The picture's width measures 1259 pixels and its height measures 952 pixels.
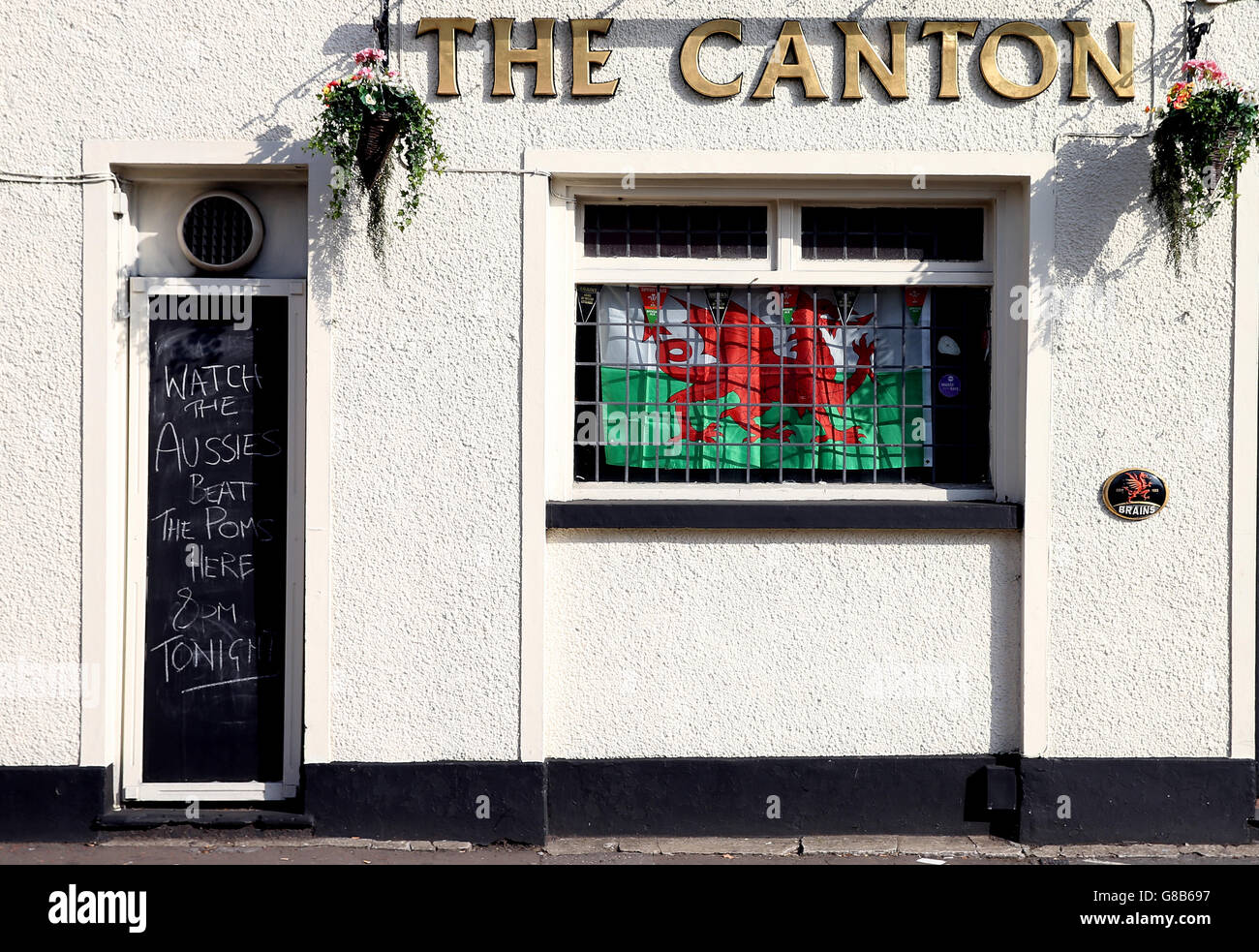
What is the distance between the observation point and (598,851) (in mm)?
5703

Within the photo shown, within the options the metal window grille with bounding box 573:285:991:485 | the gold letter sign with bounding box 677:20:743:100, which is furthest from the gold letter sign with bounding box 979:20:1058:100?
the gold letter sign with bounding box 677:20:743:100

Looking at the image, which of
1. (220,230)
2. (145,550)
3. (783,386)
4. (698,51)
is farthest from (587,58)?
(145,550)

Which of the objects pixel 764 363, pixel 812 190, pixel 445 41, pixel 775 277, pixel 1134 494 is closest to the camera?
pixel 445 41

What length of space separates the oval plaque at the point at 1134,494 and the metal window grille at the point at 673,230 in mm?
2017

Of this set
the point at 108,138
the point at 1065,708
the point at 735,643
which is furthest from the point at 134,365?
the point at 1065,708

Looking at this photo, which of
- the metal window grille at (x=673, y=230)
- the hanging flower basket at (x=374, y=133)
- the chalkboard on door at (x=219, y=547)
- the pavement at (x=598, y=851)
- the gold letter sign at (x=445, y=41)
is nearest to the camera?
the hanging flower basket at (x=374, y=133)

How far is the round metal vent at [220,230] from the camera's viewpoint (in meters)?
5.93

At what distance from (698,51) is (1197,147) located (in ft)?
7.54

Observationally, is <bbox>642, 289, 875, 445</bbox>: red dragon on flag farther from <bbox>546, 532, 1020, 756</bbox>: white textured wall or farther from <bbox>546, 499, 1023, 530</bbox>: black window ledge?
<bbox>546, 532, 1020, 756</bbox>: white textured wall

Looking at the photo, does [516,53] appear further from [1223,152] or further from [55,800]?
A: [55,800]

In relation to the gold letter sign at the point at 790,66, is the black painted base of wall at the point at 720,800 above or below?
below

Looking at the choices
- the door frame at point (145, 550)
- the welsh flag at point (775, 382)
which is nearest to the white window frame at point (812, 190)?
the welsh flag at point (775, 382)

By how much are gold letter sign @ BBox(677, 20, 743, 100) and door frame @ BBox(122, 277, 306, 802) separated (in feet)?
6.86

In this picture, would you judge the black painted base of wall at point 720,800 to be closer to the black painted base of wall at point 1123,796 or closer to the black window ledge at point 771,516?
the black painted base of wall at point 1123,796
